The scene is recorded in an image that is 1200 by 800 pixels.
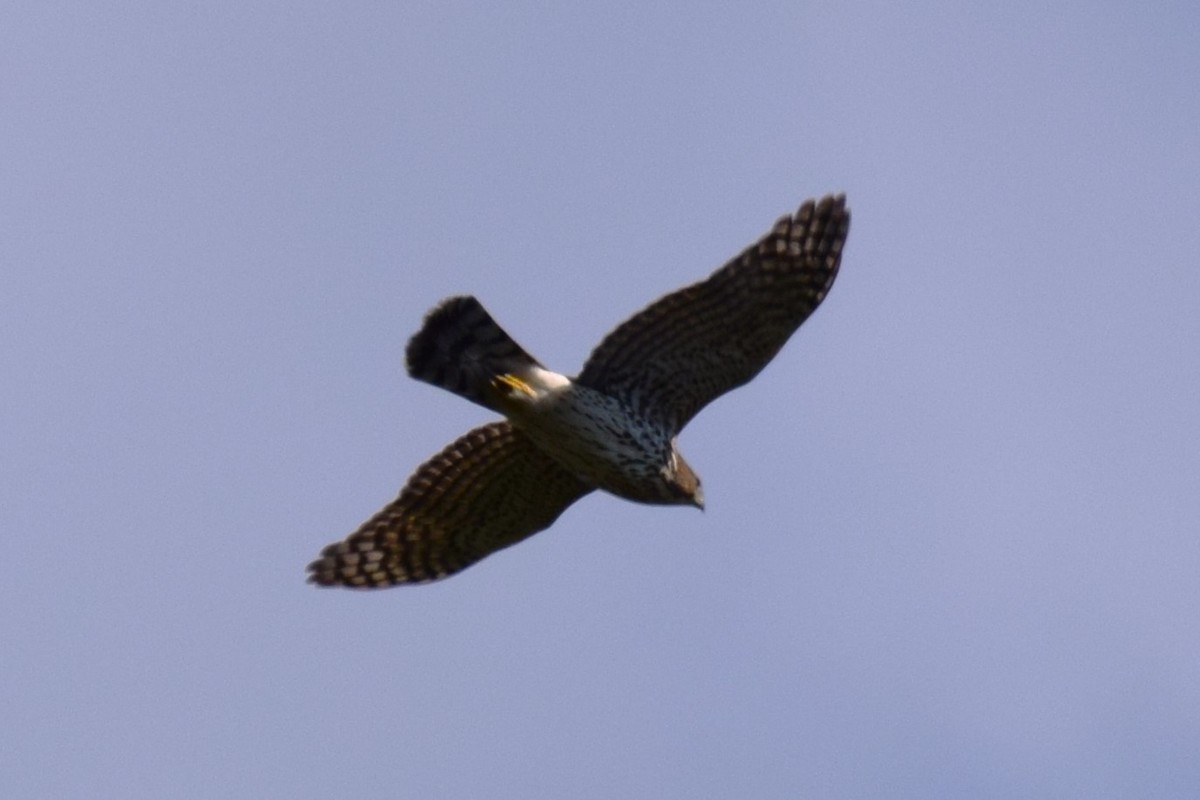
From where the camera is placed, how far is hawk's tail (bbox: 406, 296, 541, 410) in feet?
41.1

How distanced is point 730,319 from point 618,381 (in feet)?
2.59

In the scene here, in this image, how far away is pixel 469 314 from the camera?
41.2ft

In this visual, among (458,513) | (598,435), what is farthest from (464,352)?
(458,513)

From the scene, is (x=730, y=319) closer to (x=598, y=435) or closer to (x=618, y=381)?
(x=618, y=381)

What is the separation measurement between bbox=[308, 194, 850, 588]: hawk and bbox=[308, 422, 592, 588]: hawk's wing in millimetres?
10

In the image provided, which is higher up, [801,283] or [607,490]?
[801,283]

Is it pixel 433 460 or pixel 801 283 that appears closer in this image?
pixel 801 283

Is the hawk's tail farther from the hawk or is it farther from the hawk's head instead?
the hawk's head

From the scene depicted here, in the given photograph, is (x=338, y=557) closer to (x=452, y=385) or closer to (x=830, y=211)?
(x=452, y=385)

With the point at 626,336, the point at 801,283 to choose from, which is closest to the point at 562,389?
the point at 626,336

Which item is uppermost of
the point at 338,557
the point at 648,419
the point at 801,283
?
the point at 801,283

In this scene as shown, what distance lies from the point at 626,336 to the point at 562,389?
1.61 feet

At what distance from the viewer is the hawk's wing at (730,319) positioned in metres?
12.4

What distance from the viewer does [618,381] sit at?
503 inches
